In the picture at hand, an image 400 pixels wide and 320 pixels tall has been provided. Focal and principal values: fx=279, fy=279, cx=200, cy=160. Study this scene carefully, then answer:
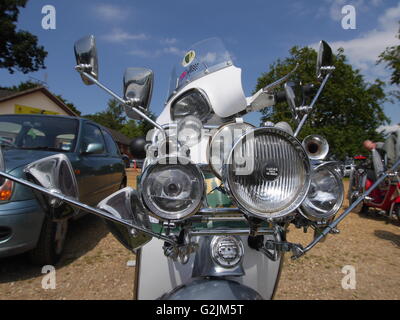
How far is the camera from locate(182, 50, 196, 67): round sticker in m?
2.04

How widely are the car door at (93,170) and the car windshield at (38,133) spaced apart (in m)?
0.16

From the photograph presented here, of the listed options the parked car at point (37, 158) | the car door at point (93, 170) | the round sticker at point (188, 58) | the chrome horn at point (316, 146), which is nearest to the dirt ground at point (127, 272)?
the parked car at point (37, 158)

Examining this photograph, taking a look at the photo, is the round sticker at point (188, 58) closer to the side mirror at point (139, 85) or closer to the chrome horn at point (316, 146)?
the side mirror at point (139, 85)

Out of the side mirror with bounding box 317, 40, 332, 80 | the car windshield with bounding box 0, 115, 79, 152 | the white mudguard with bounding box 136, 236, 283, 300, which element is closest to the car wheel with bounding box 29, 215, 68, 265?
the car windshield with bounding box 0, 115, 79, 152

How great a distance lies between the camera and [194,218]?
1095 millimetres

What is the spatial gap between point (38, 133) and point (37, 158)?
74 centimetres

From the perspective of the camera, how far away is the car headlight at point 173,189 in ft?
3.24

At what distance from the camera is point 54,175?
100 centimetres

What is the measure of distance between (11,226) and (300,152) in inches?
92.8

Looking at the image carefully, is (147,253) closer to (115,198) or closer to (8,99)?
(115,198)

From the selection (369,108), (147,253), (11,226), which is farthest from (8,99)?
(369,108)

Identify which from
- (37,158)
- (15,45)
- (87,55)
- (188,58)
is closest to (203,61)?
(188,58)

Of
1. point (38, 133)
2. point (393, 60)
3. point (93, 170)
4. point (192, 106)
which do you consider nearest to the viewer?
point (192, 106)

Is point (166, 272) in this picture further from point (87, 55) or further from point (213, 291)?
point (87, 55)
